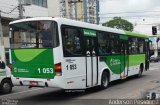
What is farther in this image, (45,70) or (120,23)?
(120,23)

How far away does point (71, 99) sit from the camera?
1399 centimetres

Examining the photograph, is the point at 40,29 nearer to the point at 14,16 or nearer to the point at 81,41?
the point at 81,41

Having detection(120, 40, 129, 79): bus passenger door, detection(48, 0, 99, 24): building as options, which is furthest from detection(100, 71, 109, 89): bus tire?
detection(48, 0, 99, 24): building

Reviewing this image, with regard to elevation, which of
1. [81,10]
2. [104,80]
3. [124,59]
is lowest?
[104,80]

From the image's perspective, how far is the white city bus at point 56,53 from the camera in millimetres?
13266

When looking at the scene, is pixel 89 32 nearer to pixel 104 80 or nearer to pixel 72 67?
pixel 72 67

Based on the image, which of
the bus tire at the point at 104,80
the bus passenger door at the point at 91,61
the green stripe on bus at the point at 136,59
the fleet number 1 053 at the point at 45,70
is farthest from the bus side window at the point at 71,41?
the green stripe on bus at the point at 136,59

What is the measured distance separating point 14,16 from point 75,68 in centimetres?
2595

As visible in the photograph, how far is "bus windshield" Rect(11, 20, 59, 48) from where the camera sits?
13328mm

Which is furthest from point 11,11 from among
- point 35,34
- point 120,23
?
point 120,23

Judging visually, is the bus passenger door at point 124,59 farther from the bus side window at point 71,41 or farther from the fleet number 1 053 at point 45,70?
the fleet number 1 053 at point 45,70

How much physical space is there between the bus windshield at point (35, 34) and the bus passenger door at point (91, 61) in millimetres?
2149

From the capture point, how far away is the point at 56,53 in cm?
1320

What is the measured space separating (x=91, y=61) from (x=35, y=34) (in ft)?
9.55
